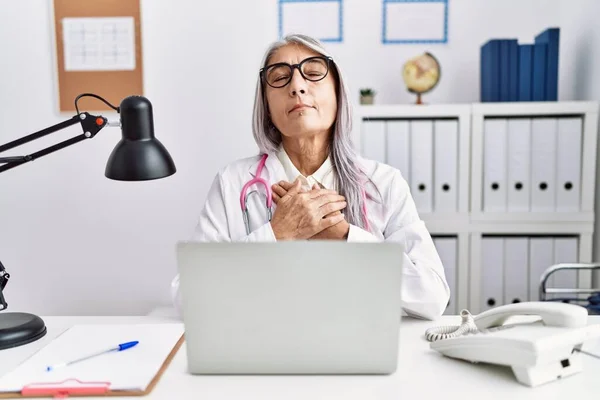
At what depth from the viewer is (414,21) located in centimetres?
248

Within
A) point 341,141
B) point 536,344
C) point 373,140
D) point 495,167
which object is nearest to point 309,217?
point 341,141

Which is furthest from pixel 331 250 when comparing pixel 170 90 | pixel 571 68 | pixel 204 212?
pixel 571 68

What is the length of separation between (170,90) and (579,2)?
1.78m

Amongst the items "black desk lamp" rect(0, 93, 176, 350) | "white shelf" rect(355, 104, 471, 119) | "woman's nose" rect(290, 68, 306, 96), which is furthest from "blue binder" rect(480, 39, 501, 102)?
"black desk lamp" rect(0, 93, 176, 350)

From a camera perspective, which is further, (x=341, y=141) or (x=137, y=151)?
(x=341, y=141)

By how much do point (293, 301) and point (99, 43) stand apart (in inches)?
83.6

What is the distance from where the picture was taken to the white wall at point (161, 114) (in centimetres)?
249

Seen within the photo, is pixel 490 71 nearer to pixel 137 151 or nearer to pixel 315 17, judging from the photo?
pixel 315 17

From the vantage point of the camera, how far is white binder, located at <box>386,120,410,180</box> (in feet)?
7.35

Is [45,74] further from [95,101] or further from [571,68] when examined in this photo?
[571,68]

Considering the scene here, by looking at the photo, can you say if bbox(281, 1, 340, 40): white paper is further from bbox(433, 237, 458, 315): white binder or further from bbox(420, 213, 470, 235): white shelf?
bbox(433, 237, 458, 315): white binder

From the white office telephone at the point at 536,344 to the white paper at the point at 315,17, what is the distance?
1823 mm

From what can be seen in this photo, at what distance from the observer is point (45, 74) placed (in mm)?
2570

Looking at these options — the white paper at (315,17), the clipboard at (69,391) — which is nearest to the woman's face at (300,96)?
the clipboard at (69,391)
